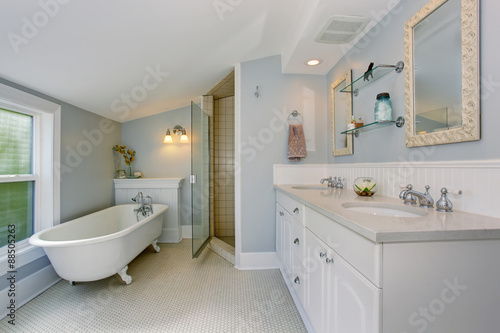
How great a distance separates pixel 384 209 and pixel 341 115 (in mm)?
1171

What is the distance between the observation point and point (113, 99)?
8.39 feet

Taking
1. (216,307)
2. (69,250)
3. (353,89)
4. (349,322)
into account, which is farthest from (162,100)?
(349,322)

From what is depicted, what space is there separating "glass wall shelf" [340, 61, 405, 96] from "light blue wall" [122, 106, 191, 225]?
2.50m

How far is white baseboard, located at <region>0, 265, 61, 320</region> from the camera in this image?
1.66 metres

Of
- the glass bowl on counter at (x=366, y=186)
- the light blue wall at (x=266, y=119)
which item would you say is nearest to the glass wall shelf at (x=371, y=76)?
the light blue wall at (x=266, y=119)

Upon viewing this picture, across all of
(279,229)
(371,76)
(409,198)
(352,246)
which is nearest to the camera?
(352,246)

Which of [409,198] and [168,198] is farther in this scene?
[168,198]

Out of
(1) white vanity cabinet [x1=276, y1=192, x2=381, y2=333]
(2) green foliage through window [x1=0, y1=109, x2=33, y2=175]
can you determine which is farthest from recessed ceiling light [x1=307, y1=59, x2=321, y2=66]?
(2) green foliage through window [x1=0, y1=109, x2=33, y2=175]

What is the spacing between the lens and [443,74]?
1093mm

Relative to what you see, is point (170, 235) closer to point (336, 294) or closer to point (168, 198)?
point (168, 198)

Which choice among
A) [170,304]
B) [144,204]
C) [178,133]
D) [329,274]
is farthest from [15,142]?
[329,274]

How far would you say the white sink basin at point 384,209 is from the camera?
1093 mm

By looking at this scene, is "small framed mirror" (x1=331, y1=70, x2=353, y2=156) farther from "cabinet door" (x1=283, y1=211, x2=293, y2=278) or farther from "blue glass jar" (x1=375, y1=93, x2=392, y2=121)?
"cabinet door" (x1=283, y1=211, x2=293, y2=278)

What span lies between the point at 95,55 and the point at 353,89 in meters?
2.11
